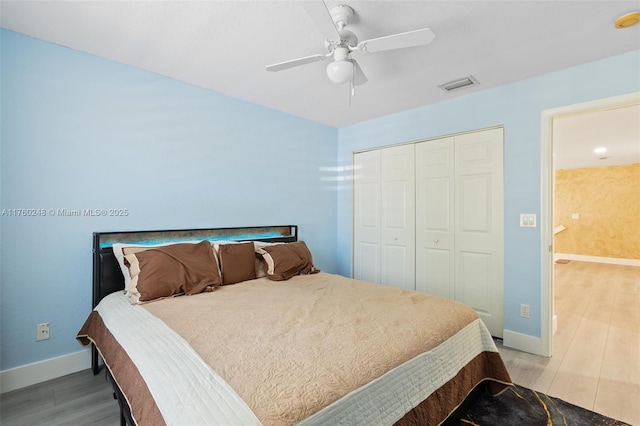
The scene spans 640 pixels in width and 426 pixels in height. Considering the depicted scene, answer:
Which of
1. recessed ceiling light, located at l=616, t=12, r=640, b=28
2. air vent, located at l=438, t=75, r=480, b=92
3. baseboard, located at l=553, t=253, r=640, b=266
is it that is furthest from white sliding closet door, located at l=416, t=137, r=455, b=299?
baseboard, located at l=553, t=253, r=640, b=266

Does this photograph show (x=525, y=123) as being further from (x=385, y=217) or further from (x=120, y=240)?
(x=120, y=240)

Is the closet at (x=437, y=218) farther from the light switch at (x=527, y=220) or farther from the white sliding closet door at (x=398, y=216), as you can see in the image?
the light switch at (x=527, y=220)

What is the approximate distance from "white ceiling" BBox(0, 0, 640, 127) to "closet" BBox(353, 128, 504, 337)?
776 mm

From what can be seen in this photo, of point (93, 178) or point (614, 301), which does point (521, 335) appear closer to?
point (614, 301)

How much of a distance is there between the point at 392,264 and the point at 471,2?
9.00 ft

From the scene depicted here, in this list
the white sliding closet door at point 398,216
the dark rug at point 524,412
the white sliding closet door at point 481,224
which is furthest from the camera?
the white sliding closet door at point 398,216

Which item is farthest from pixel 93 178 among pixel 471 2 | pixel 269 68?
pixel 471 2

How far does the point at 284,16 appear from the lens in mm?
1786

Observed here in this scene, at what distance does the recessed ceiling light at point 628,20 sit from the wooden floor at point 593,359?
239 cm

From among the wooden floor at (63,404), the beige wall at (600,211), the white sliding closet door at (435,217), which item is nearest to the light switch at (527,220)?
the white sliding closet door at (435,217)

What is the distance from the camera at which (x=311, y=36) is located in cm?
197

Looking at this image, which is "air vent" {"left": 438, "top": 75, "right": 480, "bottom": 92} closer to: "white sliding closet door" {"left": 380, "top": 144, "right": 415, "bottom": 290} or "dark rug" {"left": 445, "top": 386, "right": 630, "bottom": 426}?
"white sliding closet door" {"left": 380, "top": 144, "right": 415, "bottom": 290}

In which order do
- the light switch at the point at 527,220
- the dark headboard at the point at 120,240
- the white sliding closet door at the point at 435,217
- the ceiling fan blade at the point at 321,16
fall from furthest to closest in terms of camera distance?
the white sliding closet door at the point at 435,217
the light switch at the point at 527,220
the dark headboard at the point at 120,240
the ceiling fan blade at the point at 321,16

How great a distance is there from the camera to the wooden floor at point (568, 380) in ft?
5.85
